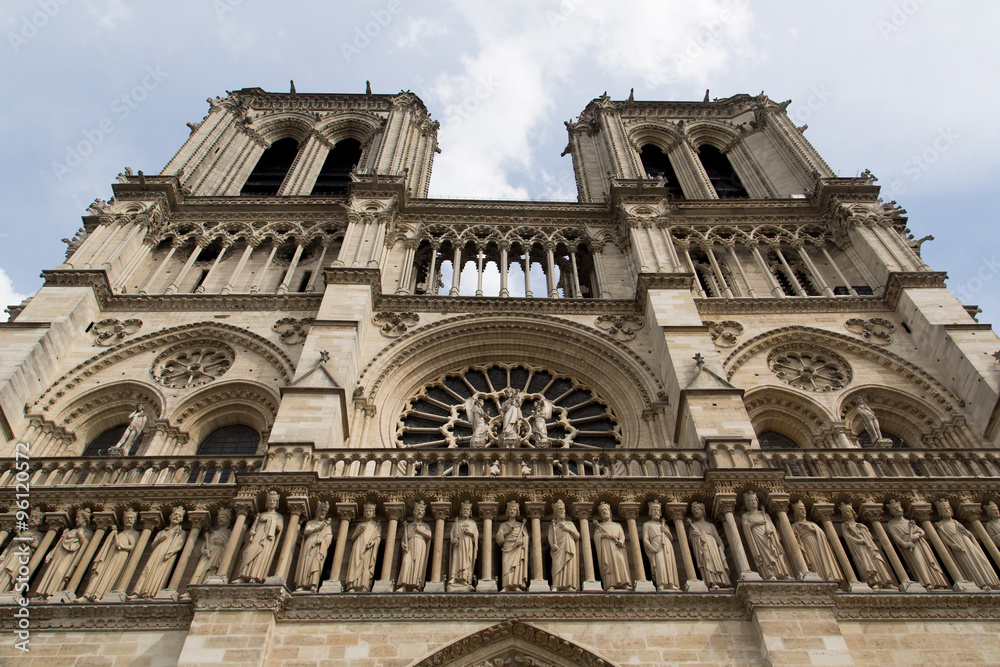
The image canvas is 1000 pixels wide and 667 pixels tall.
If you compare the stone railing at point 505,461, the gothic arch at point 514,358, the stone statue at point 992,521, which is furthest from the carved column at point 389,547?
the stone statue at point 992,521

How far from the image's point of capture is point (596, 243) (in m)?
19.0

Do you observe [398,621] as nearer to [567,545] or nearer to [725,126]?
[567,545]

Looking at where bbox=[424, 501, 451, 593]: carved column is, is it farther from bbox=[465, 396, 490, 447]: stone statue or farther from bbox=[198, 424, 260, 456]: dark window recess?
bbox=[198, 424, 260, 456]: dark window recess

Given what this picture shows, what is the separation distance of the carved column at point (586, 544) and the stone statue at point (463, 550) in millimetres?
A: 1283

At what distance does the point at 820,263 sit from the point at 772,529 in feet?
34.5

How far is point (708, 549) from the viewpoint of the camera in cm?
977

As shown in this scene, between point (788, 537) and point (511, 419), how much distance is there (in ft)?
15.3

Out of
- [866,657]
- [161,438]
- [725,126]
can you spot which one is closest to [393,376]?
[161,438]

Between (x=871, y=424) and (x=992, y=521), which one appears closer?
(x=992, y=521)

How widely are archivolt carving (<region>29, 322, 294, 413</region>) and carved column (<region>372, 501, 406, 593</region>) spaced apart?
4818 mm

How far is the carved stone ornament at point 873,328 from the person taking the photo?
15641 mm

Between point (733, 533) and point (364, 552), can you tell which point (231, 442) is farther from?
point (733, 533)

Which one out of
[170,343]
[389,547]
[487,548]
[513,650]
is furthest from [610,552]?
[170,343]

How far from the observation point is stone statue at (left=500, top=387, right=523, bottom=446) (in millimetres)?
12391
